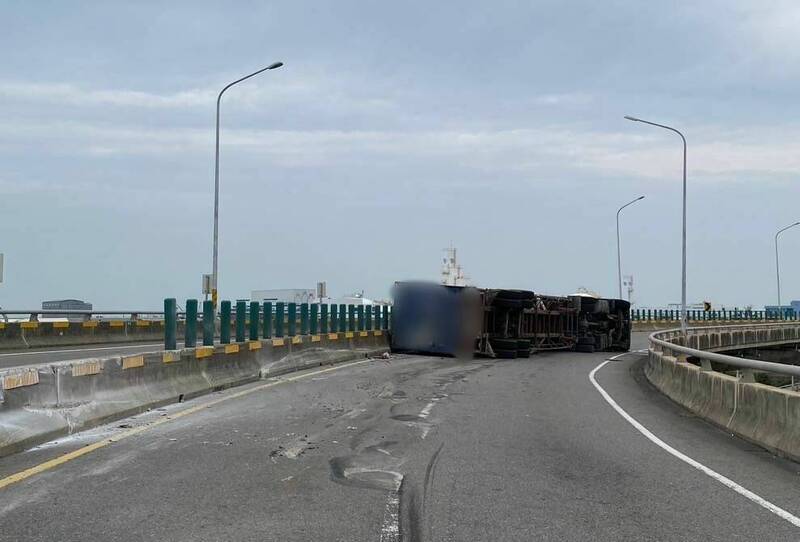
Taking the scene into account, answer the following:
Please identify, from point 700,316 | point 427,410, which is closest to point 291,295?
point 700,316

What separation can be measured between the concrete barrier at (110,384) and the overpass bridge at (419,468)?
124 millimetres

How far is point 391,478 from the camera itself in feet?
26.1

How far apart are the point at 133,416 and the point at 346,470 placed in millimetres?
4760

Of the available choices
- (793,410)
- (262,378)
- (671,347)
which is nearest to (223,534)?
(793,410)

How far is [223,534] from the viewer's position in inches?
234

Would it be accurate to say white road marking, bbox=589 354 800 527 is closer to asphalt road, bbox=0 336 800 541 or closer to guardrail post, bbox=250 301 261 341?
asphalt road, bbox=0 336 800 541

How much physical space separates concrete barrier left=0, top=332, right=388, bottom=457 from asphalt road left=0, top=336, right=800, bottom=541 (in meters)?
0.26

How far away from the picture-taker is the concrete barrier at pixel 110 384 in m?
9.16

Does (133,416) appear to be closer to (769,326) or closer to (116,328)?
(116,328)

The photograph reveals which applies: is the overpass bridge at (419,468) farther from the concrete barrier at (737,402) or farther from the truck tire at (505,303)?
the truck tire at (505,303)

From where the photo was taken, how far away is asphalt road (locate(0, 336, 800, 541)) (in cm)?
620

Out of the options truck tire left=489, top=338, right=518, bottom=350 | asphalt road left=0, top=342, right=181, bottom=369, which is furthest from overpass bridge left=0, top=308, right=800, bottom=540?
truck tire left=489, top=338, right=518, bottom=350

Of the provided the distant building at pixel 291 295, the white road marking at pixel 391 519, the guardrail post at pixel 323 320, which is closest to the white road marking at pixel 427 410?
the white road marking at pixel 391 519

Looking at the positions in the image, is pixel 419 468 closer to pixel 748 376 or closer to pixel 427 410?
pixel 427 410
